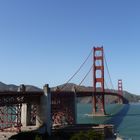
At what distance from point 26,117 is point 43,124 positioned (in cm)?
522

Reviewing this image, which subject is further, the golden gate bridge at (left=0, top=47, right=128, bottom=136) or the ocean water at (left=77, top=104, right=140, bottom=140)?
the ocean water at (left=77, top=104, right=140, bottom=140)

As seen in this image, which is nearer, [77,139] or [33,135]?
[77,139]

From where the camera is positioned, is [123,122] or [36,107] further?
[123,122]

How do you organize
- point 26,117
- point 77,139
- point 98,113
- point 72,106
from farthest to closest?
1. point 98,113
2. point 72,106
3. point 26,117
4. point 77,139

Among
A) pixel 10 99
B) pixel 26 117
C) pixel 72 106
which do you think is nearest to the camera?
pixel 10 99

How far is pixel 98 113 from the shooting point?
121 metres

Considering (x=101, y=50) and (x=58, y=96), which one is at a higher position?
(x=101, y=50)

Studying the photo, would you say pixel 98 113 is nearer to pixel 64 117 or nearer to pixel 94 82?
pixel 94 82

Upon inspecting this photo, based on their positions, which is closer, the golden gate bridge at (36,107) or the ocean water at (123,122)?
the golden gate bridge at (36,107)

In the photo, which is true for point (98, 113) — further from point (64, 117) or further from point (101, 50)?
point (64, 117)

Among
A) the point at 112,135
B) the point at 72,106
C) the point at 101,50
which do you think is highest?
the point at 101,50

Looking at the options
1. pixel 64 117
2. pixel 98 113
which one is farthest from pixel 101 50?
pixel 64 117

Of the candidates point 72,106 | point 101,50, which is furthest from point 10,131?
point 101,50

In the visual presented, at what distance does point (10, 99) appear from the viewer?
5328cm
